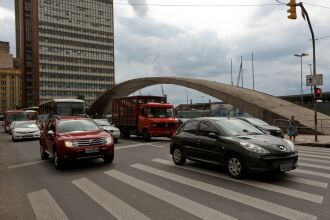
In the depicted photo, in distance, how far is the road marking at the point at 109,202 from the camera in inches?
229

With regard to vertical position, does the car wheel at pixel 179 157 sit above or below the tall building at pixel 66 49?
below

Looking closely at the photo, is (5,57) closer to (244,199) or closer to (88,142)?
(88,142)

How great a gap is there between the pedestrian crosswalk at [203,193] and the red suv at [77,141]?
100cm

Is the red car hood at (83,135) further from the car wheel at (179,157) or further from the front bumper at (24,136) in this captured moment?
the front bumper at (24,136)

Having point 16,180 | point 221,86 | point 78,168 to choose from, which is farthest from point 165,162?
point 221,86

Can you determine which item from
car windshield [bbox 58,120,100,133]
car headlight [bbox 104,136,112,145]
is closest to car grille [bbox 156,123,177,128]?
car windshield [bbox 58,120,100,133]

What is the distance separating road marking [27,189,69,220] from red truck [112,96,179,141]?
13.8 metres

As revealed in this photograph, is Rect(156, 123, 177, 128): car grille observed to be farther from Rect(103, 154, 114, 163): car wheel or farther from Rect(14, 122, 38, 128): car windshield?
Rect(14, 122, 38, 128): car windshield

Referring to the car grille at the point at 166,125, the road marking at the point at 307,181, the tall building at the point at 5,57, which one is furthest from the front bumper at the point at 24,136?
the tall building at the point at 5,57

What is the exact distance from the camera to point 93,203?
21.8 feet

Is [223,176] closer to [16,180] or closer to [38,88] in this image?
[16,180]

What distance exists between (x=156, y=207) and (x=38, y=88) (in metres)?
137

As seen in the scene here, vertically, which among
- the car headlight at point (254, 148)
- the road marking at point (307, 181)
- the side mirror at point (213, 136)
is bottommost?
the road marking at point (307, 181)

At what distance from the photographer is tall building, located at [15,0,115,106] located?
136 metres
